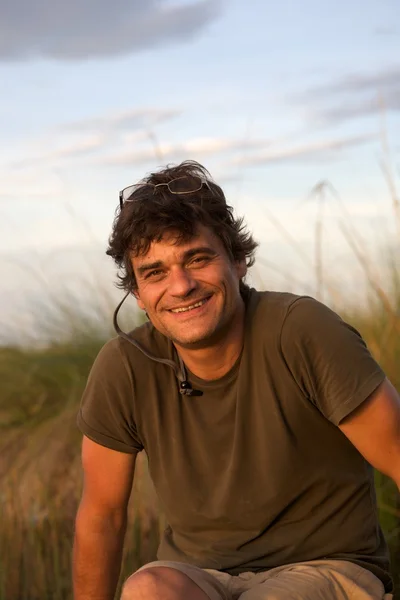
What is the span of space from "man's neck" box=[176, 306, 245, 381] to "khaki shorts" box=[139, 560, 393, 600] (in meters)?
0.48

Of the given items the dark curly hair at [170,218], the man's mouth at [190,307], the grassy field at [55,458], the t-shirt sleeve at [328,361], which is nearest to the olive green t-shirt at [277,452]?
the t-shirt sleeve at [328,361]

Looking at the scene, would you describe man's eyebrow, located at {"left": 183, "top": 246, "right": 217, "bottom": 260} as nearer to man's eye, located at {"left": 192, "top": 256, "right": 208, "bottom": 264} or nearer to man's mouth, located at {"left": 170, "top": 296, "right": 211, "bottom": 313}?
man's eye, located at {"left": 192, "top": 256, "right": 208, "bottom": 264}

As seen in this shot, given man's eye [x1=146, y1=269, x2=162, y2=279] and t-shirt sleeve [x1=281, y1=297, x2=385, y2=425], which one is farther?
man's eye [x1=146, y1=269, x2=162, y2=279]

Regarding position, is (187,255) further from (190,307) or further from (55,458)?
(55,458)

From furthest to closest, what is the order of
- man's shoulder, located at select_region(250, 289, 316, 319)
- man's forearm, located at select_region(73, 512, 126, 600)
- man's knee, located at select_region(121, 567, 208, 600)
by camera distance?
man's forearm, located at select_region(73, 512, 126, 600) → man's shoulder, located at select_region(250, 289, 316, 319) → man's knee, located at select_region(121, 567, 208, 600)

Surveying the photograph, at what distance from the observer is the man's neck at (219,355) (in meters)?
2.34

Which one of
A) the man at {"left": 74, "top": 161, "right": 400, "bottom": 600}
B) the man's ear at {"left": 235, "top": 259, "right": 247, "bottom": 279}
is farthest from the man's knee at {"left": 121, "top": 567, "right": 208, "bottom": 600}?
the man's ear at {"left": 235, "top": 259, "right": 247, "bottom": 279}

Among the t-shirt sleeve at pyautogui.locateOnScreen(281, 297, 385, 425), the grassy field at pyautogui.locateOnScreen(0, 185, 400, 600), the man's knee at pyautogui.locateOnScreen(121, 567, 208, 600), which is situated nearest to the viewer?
the man's knee at pyautogui.locateOnScreen(121, 567, 208, 600)

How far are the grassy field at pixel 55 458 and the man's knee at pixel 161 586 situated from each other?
4.14 ft

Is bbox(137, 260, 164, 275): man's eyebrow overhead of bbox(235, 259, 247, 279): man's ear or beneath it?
overhead

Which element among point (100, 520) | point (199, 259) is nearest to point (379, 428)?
point (199, 259)

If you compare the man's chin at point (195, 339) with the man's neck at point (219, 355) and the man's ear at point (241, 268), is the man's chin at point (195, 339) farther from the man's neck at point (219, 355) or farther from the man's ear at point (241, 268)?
the man's ear at point (241, 268)

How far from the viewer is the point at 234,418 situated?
232cm

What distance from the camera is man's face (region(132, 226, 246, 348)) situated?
2316 mm
